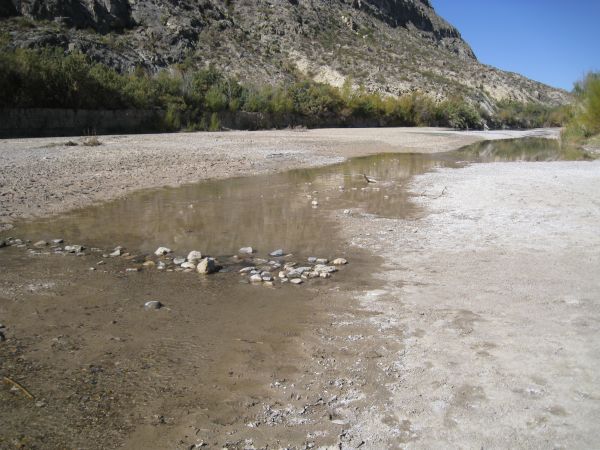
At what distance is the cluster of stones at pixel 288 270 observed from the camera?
5.87 meters

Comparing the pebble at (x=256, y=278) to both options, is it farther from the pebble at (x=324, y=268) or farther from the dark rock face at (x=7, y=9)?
the dark rock face at (x=7, y=9)

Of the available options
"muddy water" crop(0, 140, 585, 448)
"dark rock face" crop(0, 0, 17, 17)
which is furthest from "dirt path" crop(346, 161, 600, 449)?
"dark rock face" crop(0, 0, 17, 17)

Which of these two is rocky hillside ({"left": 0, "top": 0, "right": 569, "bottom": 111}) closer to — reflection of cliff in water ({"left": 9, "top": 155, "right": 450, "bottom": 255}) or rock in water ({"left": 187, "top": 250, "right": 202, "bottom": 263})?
reflection of cliff in water ({"left": 9, "top": 155, "right": 450, "bottom": 255})

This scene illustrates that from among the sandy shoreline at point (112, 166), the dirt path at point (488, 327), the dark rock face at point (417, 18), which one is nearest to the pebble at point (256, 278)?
the dirt path at point (488, 327)

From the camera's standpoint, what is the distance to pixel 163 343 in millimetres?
4227

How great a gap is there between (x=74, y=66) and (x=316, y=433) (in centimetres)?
3093

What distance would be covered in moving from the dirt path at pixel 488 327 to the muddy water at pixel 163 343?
460mm

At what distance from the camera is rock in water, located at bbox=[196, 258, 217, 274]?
6.11 meters

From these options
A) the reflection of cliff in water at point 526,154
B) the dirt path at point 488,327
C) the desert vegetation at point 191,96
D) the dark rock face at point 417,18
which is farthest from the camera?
the dark rock face at point 417,18

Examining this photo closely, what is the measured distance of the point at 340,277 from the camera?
6016 millimetres

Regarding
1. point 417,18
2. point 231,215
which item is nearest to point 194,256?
point 231,215

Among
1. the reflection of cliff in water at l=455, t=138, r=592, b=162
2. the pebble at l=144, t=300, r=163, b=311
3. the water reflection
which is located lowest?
the pebble at l=144, t=300, r=163, b=311

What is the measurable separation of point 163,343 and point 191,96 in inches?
1362

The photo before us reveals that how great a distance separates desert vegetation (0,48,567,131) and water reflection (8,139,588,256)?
17.9m
